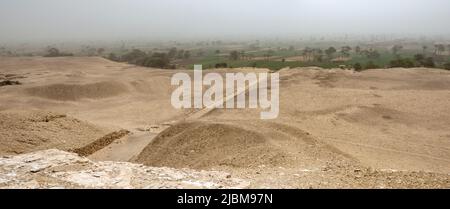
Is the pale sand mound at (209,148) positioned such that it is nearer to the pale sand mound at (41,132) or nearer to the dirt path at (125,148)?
the dirt path at (125,148)

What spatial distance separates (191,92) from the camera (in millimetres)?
32750

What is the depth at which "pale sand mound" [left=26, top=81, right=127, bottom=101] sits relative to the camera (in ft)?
99.1

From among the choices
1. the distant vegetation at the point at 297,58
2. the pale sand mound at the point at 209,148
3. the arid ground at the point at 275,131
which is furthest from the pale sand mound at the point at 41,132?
the distant vegetation at the point at 297,58

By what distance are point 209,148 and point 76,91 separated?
20.4m

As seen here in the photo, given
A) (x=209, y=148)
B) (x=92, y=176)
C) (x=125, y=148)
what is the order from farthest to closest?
(x=125, y=148) → (x=209, y=148) → (x=92, y=176)

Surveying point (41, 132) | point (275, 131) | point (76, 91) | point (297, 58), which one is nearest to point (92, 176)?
point (275, 131)

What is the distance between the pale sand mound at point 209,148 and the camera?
11711mm

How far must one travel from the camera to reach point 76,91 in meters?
31.2

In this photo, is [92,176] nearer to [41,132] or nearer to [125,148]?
[41,132]

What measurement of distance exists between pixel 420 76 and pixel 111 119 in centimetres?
2468

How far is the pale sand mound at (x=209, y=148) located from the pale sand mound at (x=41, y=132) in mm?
3441
